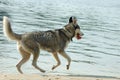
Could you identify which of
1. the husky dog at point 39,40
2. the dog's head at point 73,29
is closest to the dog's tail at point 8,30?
the husky dog at point 39,40

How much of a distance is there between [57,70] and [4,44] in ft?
17.8

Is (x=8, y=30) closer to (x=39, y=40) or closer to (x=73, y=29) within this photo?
(x=39, y=40)

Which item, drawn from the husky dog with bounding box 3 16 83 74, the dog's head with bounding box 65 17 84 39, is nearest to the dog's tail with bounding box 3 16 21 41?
the husky dog with bounding box 3 16 83 74

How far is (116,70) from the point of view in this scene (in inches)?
546

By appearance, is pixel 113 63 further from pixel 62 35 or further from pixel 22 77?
pixel 22 77

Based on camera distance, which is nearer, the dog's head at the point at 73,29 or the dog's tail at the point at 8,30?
the dog's tail at the point at 8,30

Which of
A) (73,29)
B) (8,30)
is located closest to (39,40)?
(8,30)

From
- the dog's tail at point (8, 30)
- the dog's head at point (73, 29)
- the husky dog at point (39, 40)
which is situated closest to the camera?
the dog's tail at point (8, 30)

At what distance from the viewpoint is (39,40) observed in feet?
39.6

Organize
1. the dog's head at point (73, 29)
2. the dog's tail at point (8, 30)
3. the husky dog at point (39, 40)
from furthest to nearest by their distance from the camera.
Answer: the dog's head at point (73, 29) < the husky dog at point (39, 40) < the dog's tail at point (8, 30)

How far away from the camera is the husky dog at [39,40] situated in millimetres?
11711

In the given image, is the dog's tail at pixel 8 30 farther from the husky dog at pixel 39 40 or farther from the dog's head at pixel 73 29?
the dog's head at pixel 73 29

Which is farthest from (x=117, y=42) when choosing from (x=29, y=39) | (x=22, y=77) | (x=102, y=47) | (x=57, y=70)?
(x=22, y=77)

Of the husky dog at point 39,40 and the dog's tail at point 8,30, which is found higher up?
the dog's tail at point 8,30
